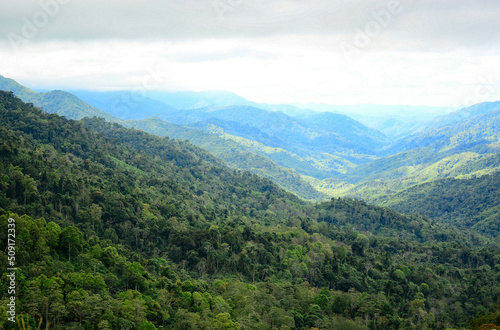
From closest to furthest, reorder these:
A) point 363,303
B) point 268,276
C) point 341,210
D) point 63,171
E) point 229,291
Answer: point 229,291
point 363,303
point 268,276
point 63,171
point 341,210

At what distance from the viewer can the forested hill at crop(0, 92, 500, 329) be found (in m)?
43.2

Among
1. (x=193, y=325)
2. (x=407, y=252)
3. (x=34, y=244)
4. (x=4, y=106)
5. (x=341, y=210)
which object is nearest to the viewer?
(x=193, y=325)

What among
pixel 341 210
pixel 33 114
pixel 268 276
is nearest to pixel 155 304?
pixel 268 276

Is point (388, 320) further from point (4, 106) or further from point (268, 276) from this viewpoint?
point (4, 106)

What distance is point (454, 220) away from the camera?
190 metres

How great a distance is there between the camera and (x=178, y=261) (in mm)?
72688

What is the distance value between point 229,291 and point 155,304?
47.6ft

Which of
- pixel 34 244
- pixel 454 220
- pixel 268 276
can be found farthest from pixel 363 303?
pixel 454 220

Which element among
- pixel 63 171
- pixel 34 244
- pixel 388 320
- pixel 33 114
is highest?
pixel 33 114

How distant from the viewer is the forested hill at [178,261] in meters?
43.2

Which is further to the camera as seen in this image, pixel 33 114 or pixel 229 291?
pixel 33 114

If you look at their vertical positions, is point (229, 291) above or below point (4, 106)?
below

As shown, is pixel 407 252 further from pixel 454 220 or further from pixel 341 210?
pixel 454 220

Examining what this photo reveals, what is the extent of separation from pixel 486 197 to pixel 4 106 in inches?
8738
